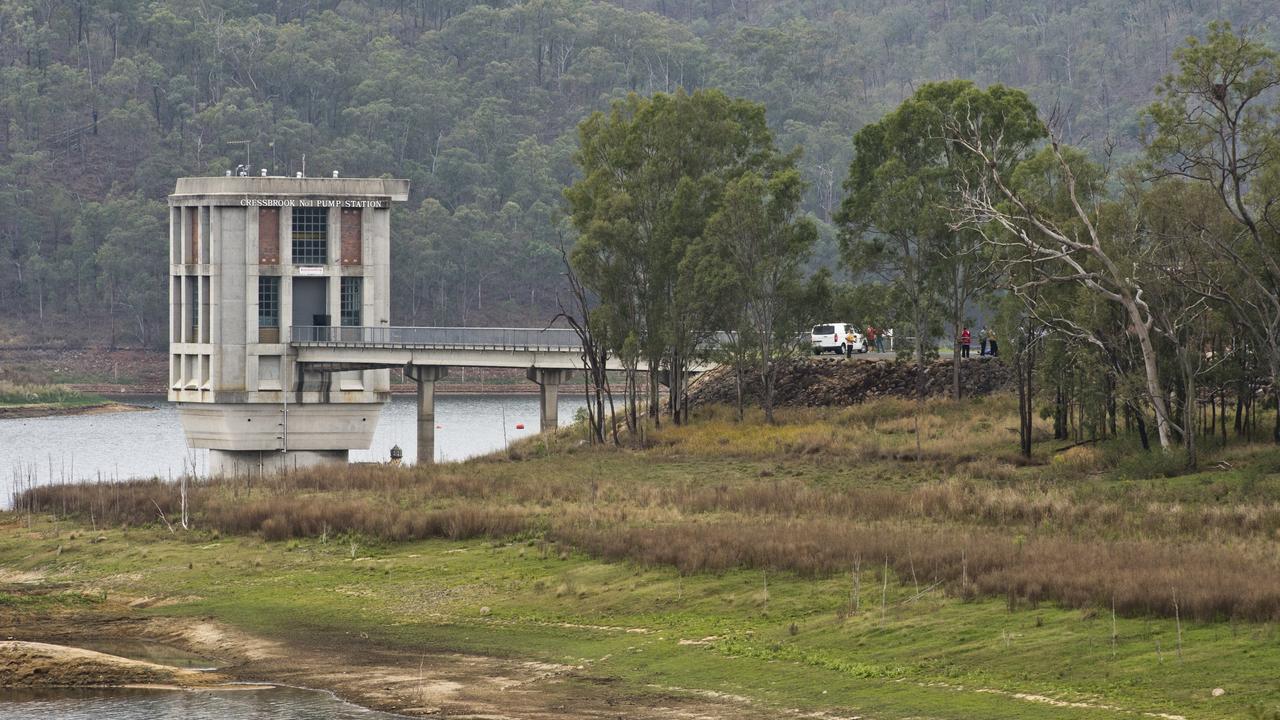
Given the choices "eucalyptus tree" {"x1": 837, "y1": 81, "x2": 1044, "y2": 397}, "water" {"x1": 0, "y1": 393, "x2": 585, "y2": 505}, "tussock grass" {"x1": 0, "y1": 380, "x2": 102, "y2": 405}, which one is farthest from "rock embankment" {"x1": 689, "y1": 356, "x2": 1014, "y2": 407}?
"tussock grass" {"x1": 0, "y1": 380, "x2": 102, "y2": 405}

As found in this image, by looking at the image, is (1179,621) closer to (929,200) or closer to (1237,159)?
(1237,159)

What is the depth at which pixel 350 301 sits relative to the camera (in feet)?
313

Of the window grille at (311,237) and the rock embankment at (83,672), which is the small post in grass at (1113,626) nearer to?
the rock embankment at (83,672)

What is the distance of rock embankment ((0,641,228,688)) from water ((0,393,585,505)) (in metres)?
45.7

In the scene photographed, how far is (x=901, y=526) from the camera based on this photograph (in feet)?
151

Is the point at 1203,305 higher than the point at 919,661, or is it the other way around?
the point at 1203,305

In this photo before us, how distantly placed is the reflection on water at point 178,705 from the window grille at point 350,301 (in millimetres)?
59940

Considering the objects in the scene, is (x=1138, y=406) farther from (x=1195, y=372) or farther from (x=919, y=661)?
(x=919, y=661)

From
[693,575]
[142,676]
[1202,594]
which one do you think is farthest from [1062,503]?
[142,676]

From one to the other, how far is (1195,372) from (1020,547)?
19.8m

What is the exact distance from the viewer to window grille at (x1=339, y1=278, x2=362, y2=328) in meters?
95.3

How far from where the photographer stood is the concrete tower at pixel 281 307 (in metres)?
93.6

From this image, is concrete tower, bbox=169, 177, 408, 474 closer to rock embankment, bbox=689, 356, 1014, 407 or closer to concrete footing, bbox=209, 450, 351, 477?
concrete footing, bbox=209, 450, 351, 477

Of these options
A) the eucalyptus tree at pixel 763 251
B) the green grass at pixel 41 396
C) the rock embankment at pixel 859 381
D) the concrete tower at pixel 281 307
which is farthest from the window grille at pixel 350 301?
the green grass at pixel 41 396
